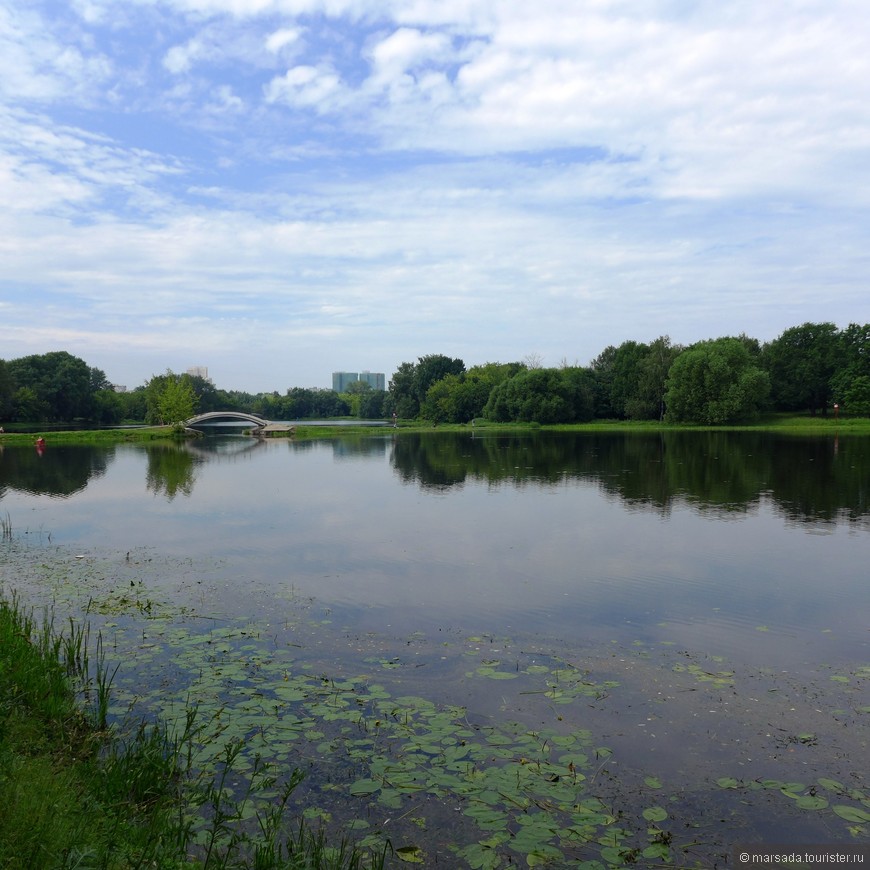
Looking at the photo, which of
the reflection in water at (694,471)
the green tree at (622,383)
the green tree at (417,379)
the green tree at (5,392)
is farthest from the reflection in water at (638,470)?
the green tree at (417,379)

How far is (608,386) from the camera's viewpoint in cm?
9894

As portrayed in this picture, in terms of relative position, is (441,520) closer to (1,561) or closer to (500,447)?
(1,561)

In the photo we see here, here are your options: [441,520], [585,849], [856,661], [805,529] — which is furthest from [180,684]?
[805,529]

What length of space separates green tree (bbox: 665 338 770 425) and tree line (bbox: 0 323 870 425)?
12 centimetres

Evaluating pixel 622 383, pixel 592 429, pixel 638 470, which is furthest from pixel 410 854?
pixel 622 383

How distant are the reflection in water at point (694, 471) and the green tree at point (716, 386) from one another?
83.4 ft

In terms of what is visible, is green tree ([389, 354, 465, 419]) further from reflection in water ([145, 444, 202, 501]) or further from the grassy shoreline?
reflection in water ([145, 444, 202, 501])

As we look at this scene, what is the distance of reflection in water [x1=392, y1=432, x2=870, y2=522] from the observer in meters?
22.3

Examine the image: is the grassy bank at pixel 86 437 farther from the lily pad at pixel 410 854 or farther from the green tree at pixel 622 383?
the lily pad at pixel 410 854

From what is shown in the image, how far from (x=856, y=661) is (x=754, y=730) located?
2.87 metres

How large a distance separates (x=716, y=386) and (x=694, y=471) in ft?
171

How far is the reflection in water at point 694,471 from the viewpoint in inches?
878

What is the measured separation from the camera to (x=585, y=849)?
17.2 ft

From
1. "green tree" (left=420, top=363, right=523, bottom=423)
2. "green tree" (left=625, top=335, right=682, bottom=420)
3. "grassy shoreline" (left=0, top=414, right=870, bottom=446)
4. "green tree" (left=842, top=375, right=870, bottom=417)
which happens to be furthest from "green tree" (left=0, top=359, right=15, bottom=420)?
"green tree" (left=842, top=375, right=870, bottom=417)
